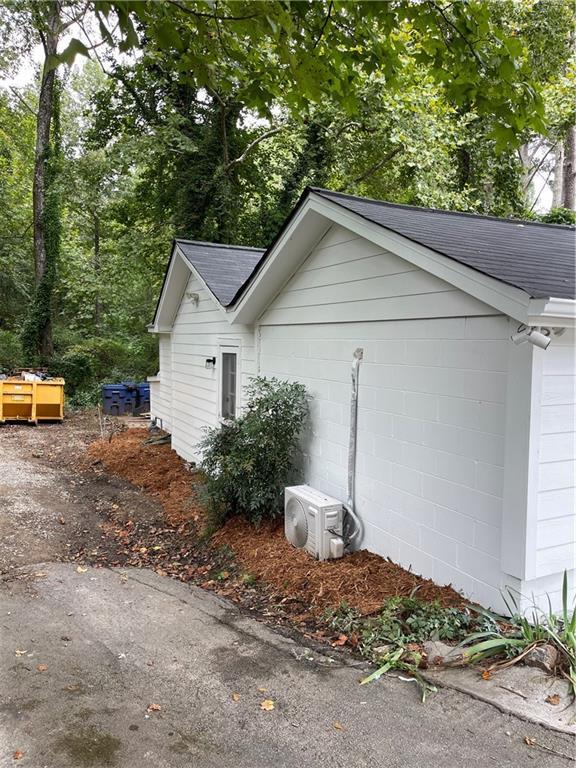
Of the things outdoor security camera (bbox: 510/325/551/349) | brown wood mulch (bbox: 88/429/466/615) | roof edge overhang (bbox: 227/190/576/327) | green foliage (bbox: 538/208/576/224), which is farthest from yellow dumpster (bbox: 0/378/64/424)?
green foliage (bbox: 538/208/576/224)

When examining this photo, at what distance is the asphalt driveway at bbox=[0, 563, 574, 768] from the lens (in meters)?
2.46

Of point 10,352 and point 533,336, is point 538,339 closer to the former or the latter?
point 533,336

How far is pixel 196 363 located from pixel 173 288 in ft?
5.70

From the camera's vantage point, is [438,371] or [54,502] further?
[54,502]

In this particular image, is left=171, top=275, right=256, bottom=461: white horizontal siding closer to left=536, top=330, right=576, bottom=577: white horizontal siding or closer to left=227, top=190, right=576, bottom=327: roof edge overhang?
left=227, top=190, right=576, bottom=327: roof edge overhang

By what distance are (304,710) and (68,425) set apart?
41.1 feet

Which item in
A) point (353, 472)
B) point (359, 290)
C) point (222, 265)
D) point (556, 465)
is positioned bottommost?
point (353, 472)

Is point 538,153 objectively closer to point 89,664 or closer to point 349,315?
point 349,315

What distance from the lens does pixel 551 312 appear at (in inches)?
119

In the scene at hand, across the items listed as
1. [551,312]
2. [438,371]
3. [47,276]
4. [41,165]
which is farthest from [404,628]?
[41,165]

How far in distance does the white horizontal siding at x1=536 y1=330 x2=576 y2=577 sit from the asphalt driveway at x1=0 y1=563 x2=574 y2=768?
118 centimetres

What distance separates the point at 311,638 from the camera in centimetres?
371

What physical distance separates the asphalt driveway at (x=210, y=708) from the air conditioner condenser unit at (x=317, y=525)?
1199 millimetres

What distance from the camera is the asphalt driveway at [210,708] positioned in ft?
8.08
